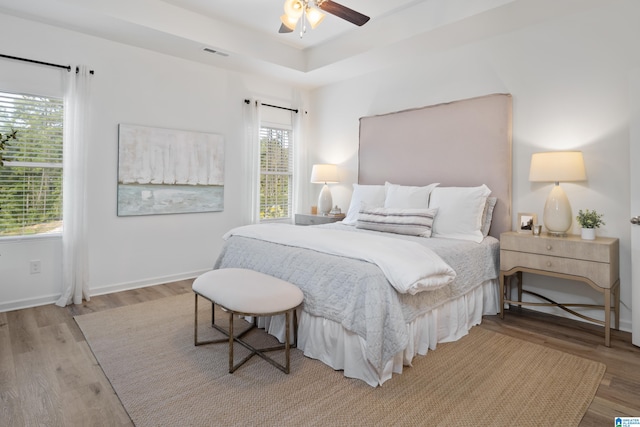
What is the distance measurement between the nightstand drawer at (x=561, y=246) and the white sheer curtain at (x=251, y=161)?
3.00 meters

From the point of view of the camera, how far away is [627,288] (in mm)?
2865

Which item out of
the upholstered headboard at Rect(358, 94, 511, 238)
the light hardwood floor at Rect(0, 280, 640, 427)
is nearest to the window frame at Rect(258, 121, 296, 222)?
the upholstered headboard at Rect(358, 94, 511, 238)

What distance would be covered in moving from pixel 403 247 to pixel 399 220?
39.5 inches

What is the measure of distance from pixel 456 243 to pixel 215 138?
10.0ft

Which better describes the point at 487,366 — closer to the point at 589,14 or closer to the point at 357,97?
the point at 589,14

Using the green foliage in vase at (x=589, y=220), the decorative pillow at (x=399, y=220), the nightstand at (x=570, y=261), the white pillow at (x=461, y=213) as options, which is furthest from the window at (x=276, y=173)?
the green foliage in vase at (x=589, y=220)

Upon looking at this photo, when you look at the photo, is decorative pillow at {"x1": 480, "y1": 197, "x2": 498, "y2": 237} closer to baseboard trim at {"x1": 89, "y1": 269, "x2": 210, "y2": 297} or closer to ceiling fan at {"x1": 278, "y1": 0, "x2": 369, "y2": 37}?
ceiling fan at {"x1": 278, "y1": 0, "x2": 369, "y2": 37}

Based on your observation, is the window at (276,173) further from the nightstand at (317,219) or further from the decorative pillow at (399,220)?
the decorative pillow at (399,220)

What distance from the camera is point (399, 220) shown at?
11.0 ft

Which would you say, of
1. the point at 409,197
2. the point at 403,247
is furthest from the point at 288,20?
the point at 409,197

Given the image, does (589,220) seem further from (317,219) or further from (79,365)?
(79,365)

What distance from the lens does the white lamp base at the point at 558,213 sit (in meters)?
2.93

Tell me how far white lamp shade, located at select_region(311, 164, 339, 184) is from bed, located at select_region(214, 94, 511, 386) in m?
0.35

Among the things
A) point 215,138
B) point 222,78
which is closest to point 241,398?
point 215,138
